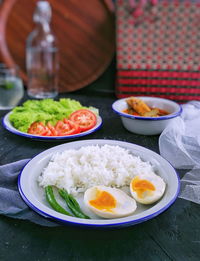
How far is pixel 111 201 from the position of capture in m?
0.67

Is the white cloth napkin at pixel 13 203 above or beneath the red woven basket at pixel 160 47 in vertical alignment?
beneath

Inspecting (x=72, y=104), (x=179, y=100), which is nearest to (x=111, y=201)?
(x=72, y=104)

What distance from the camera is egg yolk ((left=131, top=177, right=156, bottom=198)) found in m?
0.69

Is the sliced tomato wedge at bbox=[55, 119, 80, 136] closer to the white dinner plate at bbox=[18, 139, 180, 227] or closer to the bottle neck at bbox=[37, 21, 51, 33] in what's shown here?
the white dinner plate at bbox=[18, 139, 180, 227]

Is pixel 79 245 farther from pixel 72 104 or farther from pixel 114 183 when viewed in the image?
pixel 72 104

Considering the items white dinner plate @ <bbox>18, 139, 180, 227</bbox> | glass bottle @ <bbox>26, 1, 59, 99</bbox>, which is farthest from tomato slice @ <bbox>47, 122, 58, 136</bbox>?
glass bottle @ <bbox>26, 1, 59, 99</bbox>

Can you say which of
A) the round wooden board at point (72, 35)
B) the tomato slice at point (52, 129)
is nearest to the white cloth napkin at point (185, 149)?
the tomato slice at point (52, 129)

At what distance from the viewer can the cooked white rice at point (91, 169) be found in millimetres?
755

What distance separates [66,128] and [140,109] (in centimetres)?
30

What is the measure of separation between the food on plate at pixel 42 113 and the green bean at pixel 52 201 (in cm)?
40

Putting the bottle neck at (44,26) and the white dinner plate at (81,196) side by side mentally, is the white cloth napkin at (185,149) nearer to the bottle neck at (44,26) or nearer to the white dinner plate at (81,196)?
the white dinner plate at (81,196)

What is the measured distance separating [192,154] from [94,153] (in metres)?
0.31

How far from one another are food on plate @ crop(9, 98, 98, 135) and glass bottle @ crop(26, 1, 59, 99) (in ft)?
1.22

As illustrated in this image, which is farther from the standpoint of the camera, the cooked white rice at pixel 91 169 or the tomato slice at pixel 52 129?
the tomato slice at pixel 52 129
